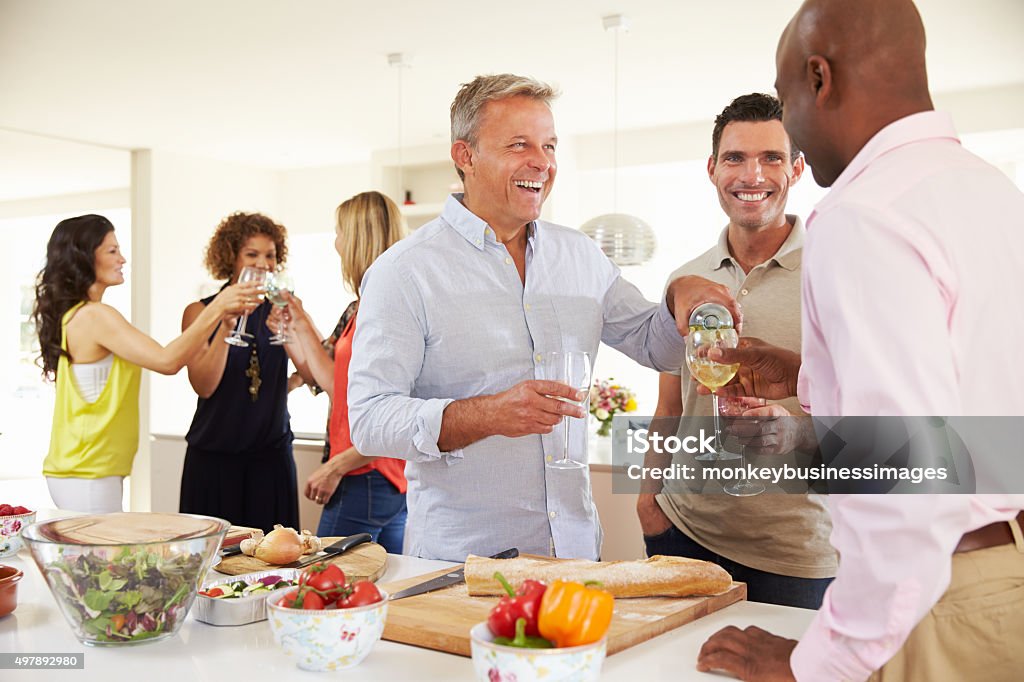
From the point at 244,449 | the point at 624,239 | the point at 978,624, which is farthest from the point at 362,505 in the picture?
the point at 624,239

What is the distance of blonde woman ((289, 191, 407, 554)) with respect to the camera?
9.94 ft

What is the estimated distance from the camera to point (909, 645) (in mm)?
1061

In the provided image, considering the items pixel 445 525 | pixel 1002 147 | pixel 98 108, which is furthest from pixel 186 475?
pixel 1002 147

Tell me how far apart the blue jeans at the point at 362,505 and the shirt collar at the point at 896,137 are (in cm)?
220

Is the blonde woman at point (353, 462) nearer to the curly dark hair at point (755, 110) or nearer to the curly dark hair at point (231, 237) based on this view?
the curly dark hair at point (231, 237)

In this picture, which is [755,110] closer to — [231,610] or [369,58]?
[231,610]

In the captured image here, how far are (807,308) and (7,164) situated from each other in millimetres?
8783

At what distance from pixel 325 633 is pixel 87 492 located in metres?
2.54

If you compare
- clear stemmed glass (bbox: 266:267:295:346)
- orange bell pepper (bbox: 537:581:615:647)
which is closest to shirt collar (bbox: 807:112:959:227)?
orange bell pepper (bbox: 537:581:615:647)

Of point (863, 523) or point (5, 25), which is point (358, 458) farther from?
point (5, 25)

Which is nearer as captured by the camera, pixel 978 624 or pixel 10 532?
pixel 978 624

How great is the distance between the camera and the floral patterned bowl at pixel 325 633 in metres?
1.21

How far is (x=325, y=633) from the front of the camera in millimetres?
1216

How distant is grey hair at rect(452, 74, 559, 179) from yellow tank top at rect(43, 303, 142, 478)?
6.26 ft
